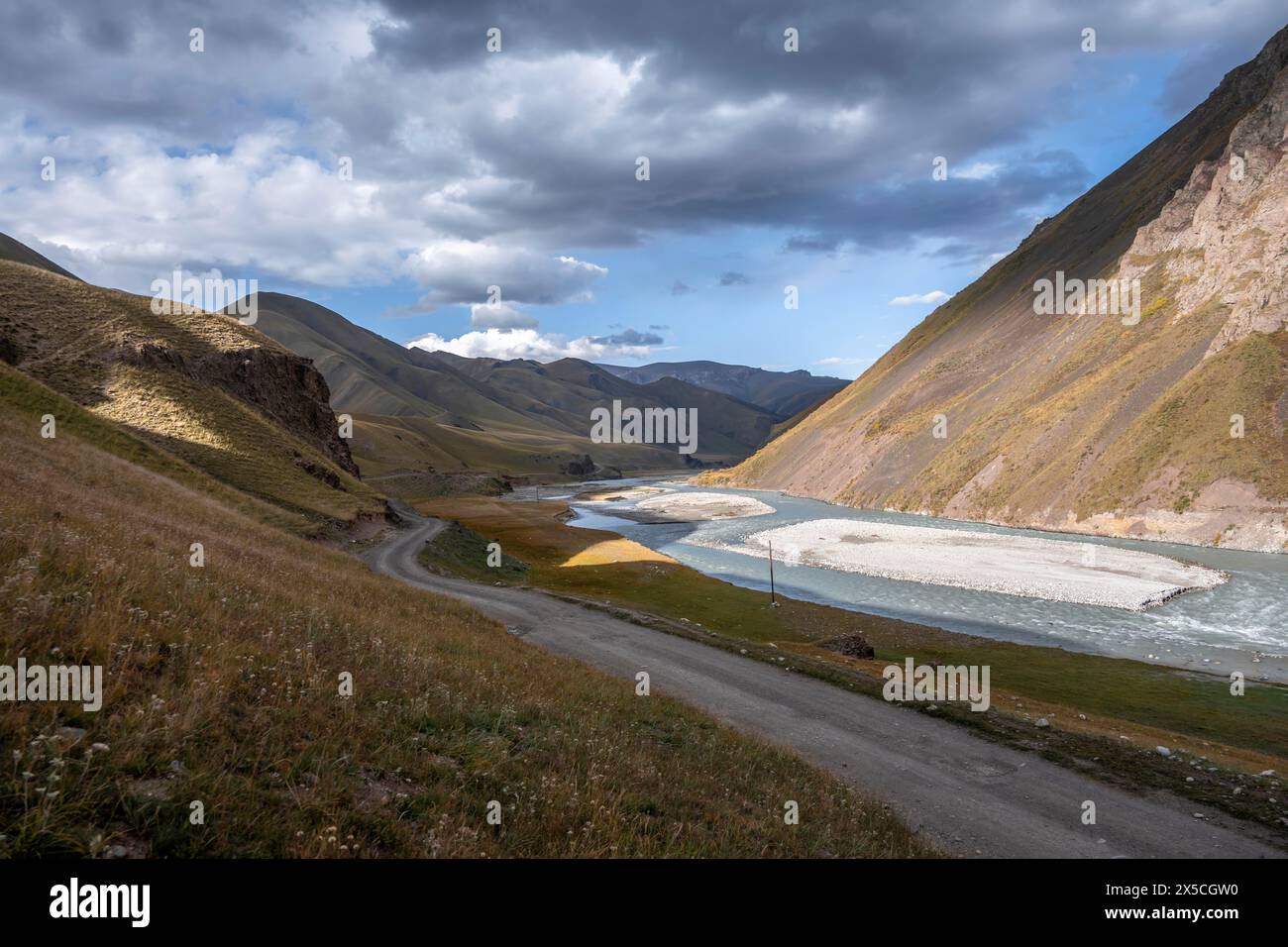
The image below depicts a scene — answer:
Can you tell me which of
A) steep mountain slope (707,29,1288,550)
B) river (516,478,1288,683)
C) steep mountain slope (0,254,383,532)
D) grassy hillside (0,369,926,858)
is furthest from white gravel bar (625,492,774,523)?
grassy hillside (0,369,926,858)

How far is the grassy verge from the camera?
54.0 ft

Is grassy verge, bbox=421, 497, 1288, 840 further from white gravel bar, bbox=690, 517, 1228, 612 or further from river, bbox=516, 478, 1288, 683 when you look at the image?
white gravel bar, bbox=690, 517, 1228, 612

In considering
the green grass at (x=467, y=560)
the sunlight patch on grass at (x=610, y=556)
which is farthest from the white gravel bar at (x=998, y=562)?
the green grass at (x=467, y=560)

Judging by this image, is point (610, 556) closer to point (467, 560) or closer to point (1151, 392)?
point (467, 560)

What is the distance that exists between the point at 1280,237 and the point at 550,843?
132 m

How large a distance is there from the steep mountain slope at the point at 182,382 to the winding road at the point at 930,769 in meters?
34.4

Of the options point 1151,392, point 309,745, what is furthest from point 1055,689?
point 1151,392

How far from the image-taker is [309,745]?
7.41 metres

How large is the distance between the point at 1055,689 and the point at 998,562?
40.7 m

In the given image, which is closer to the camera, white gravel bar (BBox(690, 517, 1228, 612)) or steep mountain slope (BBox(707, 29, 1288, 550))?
white gravel bar (BBox(690, 517, 1228, 612))

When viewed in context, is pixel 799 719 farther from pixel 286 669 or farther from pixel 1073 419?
pixel 1073 419

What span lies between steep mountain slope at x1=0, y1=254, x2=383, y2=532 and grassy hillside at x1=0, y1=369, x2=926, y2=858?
125ft
